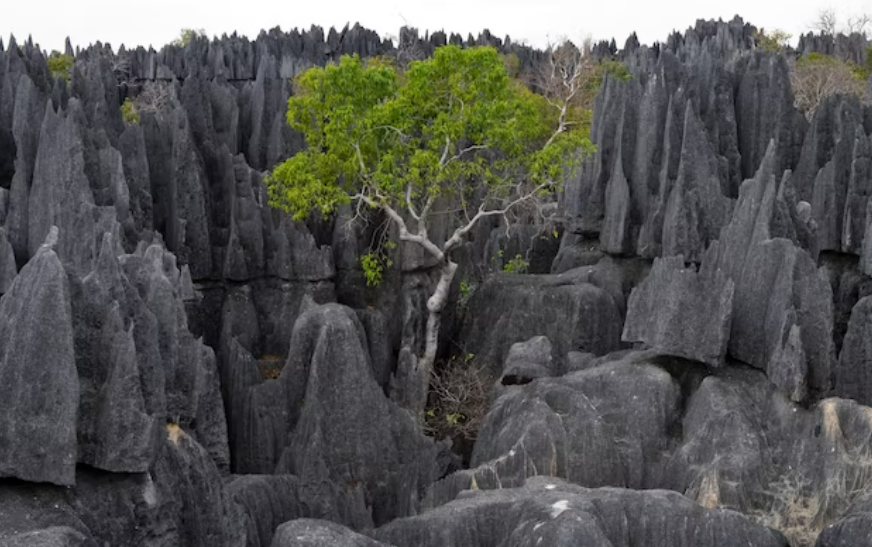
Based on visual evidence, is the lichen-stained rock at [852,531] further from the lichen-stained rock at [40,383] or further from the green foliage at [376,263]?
the green foliage at [376,263]

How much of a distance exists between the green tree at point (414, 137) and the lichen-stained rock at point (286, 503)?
19.6 feet

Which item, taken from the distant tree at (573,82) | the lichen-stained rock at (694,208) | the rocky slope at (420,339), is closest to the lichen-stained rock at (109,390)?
the rocky slope at (420,339)

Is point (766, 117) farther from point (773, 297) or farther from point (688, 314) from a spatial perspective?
point (688, 314)

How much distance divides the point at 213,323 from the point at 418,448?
8.33 m

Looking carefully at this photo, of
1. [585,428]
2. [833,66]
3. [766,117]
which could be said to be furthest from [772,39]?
[585,428]

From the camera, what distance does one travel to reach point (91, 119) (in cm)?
3088

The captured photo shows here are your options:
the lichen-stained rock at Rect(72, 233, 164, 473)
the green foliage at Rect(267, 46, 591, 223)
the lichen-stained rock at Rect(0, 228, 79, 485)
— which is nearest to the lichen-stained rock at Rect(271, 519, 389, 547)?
the lichen-stained rock at Rect(72, 233, 164, 473)

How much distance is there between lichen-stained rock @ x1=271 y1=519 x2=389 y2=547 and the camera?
1427 cm

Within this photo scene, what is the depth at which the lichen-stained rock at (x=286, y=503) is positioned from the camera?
19.5 m

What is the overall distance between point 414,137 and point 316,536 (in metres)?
16.9

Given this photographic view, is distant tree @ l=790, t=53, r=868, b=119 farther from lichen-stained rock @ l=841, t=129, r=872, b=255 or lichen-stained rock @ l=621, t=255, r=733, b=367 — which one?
lichen-stained rock @ l=621, t=255, r=733, b=367

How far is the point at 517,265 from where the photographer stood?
111 feet

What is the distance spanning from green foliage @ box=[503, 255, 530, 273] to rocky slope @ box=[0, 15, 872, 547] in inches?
31.6

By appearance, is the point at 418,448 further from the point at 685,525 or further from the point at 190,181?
the point at 190,181
